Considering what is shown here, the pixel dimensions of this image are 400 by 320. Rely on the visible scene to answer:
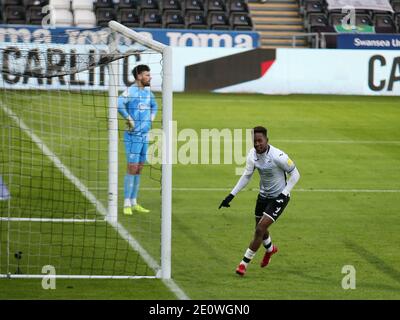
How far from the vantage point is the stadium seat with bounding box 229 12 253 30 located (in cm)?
3725

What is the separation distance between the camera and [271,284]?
12172 mm

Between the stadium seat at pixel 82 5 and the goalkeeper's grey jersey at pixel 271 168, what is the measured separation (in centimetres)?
2414

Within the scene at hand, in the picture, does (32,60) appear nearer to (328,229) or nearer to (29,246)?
(29,246)

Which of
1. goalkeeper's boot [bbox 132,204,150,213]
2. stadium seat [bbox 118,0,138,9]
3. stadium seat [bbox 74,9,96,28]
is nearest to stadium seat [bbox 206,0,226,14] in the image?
stadium seat [bbox 118,0,138,9]

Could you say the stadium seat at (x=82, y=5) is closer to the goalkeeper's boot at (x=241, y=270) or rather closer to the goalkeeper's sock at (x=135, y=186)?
the goalkeeper's sock at (x=135, y=186)

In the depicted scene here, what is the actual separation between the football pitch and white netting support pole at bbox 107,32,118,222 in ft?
1.26

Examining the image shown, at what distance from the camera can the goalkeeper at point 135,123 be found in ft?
52.3

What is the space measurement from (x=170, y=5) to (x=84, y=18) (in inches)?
146

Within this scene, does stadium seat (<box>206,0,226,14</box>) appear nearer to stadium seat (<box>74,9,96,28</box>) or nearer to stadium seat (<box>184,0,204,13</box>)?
stadium seat (<box>184,0,204,13</box>)

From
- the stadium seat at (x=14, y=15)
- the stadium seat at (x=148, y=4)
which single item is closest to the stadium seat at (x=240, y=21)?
the stadium seat at (x=148, y=4)

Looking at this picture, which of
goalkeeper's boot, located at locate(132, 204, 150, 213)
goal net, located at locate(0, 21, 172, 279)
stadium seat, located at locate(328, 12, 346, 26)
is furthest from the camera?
stadium seat, located at locate(328, 12, 346, 26)

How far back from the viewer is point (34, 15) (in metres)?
35.2

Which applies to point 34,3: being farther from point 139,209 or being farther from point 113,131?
point 113,131

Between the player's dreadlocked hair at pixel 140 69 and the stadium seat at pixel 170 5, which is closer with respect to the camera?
the player's dreadlocked hair at pixel 140 69
